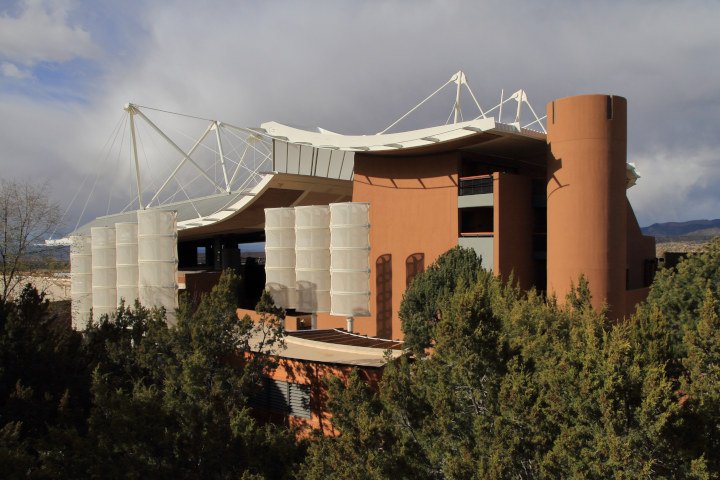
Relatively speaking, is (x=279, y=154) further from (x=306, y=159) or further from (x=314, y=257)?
(x=314, y=257)

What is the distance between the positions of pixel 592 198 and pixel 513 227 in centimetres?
400

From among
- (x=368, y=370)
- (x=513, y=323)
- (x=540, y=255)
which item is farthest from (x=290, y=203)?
(x=513, y=323)

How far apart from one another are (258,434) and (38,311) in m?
11.8

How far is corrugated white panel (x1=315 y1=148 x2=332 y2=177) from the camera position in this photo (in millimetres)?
34312

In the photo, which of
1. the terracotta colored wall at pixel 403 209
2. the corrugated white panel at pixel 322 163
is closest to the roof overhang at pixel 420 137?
the terracotta colored wall at pixel 403 209

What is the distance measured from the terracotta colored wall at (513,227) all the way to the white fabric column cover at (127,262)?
20.1 metres

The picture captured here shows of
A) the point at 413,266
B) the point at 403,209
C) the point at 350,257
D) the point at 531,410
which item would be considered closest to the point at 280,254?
the point at 350,257

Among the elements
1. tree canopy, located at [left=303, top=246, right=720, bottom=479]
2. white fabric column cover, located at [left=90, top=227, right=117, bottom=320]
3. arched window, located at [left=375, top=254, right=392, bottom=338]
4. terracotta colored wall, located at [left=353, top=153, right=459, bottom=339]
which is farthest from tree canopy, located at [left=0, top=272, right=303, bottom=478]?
white fabric column cover, located at [left=90, top=227, right=117, bottom=320]

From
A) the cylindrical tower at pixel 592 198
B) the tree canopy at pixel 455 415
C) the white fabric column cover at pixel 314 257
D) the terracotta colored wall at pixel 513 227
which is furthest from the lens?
the white fabric column cover at pixel 314 257

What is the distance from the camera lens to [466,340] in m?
11.4

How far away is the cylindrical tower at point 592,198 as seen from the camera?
22.8m

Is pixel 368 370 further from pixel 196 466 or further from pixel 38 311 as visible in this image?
pixel 38 311

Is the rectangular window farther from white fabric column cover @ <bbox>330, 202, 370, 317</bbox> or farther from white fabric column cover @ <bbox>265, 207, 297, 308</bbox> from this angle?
white fabric column cover @ <bbox>265, 207, 297, 308</bbox>

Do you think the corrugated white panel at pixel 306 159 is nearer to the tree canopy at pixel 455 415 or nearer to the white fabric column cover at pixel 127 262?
the white fabric column cover at pixel 127 262
